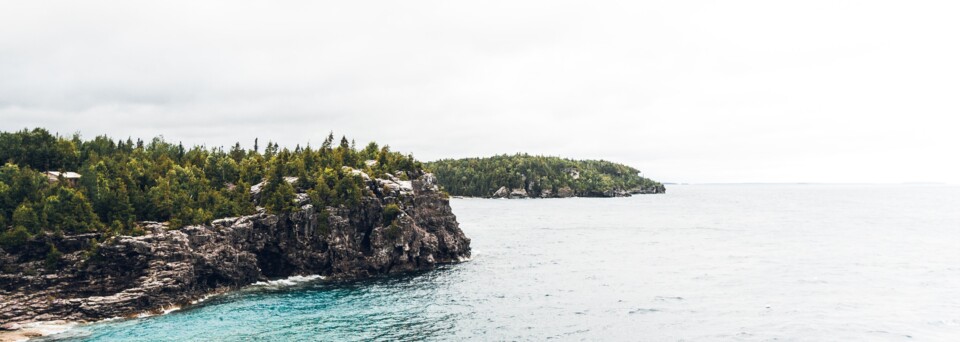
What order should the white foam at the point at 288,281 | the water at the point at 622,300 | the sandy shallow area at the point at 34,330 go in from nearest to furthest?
1. the sandy shallow area at the point at 34,330
2. the water at the point at 622,300
3. the white foam at the point at 288,281

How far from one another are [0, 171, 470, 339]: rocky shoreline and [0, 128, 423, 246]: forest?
1713 millimetres

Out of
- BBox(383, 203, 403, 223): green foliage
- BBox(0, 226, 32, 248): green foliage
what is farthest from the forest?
BBox(383, 203, 403, 223): green foliage

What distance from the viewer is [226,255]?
207ft

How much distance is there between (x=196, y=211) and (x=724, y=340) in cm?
5975

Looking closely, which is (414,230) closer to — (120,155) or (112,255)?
(112,255)

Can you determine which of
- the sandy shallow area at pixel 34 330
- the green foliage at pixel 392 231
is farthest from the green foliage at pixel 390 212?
the sandy shallow area at pixel 34 330

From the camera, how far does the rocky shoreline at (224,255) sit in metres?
50.6

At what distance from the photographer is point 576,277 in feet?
245

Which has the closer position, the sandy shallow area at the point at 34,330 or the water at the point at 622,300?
the sandy shallow area at the point at 34,330

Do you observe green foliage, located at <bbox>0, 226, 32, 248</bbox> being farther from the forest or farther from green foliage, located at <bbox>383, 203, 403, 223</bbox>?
green foliage, located at <bbox>383, 203, 403, 223</bbox>

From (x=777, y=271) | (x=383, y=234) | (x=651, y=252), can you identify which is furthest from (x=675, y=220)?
(x=383, y=234)

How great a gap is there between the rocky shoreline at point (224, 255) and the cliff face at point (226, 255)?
0.10 meters

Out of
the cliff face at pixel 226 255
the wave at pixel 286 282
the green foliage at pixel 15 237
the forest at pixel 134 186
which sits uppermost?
the forest at pixel 134 186

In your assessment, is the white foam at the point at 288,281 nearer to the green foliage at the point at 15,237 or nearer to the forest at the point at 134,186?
the forest at the point at 134,186
